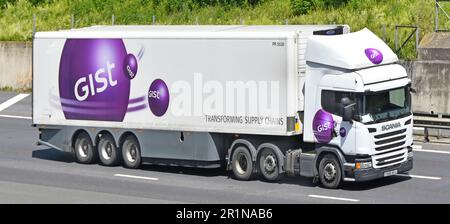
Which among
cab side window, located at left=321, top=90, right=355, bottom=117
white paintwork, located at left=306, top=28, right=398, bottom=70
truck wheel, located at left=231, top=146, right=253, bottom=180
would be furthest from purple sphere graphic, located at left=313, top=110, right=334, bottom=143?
truck wheel, located at left=231, top=146, right=253, bottom=180

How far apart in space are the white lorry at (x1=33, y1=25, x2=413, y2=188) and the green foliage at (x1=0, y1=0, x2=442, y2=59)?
480 inches

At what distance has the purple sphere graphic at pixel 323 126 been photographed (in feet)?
77.5

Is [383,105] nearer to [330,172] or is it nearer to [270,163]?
[330,172]

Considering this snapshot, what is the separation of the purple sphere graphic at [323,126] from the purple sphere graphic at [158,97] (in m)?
4.04

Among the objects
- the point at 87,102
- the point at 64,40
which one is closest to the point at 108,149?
the point at 87,102

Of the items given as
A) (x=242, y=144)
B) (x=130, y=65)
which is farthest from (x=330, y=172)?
(x=130, y=65)

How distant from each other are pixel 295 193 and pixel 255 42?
359cm

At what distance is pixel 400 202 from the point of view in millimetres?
21922

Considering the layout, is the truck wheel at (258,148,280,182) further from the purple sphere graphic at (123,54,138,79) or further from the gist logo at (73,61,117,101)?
the gist logo at (73,61,117,101)

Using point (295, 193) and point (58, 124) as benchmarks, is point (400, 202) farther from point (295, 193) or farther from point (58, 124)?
point (58, 124)

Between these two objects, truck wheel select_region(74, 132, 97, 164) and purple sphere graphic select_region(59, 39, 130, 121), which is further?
truck wheel select_region(74, 132, 97, 164)

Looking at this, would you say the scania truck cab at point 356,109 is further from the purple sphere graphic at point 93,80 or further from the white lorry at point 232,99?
the purple sphere graphic at point 93,80

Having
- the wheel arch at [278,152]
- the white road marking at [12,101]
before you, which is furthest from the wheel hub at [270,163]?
the white road marking at [12,101]

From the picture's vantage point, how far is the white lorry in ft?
77.1
